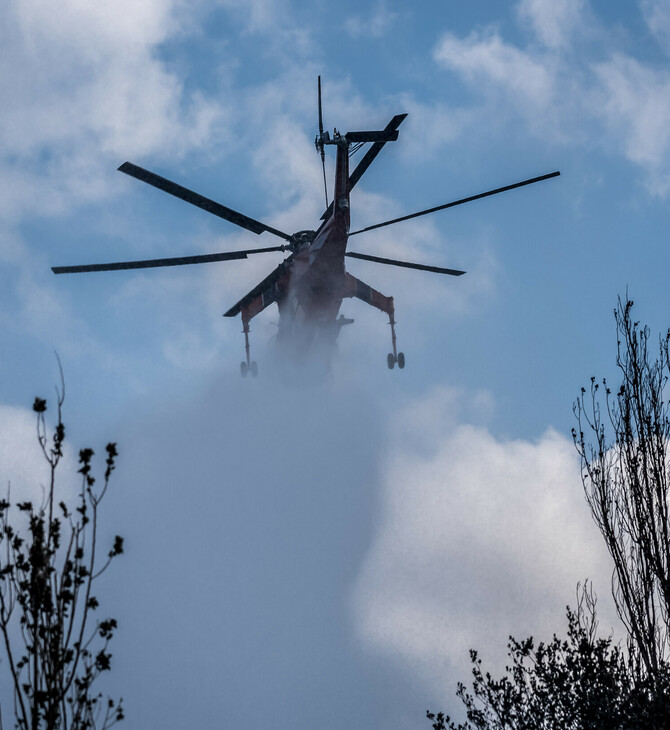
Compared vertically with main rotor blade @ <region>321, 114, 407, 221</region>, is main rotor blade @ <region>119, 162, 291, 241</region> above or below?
below

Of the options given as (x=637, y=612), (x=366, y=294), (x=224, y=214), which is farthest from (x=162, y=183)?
(x=637, y=612)

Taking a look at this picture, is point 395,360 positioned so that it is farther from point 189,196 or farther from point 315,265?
point 189,196

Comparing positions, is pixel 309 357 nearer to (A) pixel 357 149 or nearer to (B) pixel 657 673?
(A) pixel 357 149

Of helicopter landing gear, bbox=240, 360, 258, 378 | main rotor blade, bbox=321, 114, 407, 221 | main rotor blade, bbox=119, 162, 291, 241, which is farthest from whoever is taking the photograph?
helicopter landing gear, bbox=240, 360, 258, 378

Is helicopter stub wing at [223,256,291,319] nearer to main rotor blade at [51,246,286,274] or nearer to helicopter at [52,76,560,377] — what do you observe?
helicopter at [52,76,560,377]

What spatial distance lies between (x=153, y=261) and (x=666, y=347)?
8.89 metres

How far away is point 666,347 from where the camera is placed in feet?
40.4

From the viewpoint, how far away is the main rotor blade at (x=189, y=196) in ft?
43.9

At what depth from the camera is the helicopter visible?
14.6 meters

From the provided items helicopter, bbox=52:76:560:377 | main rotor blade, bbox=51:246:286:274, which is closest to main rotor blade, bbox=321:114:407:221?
helicopter, bbox=52:76:560:377

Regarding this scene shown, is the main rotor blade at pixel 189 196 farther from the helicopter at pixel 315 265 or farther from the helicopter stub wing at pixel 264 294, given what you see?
the helicopter stub wing at pixel 264 294

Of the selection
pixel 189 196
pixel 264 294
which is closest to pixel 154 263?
pixel 189 196

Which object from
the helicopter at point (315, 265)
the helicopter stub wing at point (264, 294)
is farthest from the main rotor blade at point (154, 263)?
the helicopter stub wing at point (264, 294)

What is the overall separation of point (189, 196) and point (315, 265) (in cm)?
400
